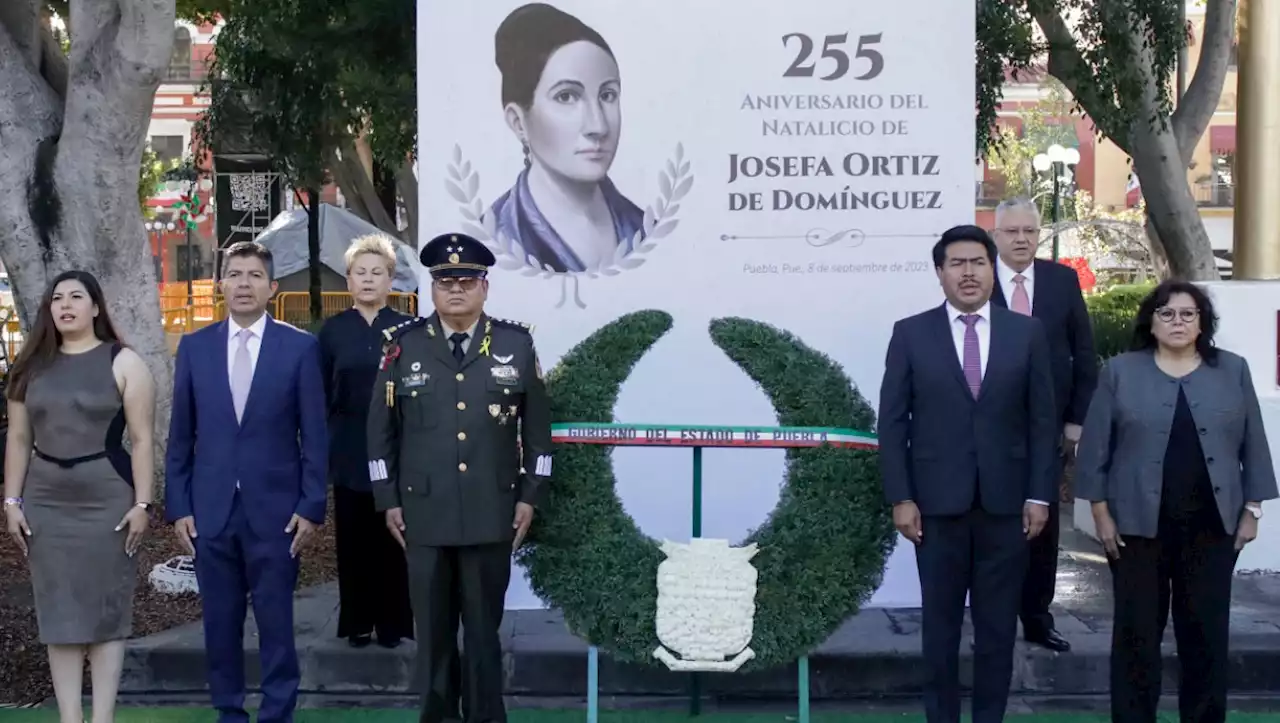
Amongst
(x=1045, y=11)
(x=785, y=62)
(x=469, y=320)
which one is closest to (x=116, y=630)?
(x=469, y=320)

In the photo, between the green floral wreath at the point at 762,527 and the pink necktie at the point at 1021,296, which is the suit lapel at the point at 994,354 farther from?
the pink necktie at the point at 1021,296

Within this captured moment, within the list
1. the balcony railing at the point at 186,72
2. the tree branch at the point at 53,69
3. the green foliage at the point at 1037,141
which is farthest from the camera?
the balcony railing at the point at 186,72

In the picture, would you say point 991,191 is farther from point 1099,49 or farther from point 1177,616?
point 1177,616

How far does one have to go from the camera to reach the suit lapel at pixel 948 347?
4.61 metres

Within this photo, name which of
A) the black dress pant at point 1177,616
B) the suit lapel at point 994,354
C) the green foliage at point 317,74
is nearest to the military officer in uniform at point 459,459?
the suit lapel at point 994,354

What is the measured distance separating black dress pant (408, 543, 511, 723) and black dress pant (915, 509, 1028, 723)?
4.81 feet

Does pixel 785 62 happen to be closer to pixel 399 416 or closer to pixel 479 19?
pixel 479 19

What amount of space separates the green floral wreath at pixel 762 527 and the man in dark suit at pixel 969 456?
0.23m

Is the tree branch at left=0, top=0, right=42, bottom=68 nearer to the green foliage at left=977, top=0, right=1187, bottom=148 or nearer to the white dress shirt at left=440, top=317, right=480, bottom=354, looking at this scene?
the white dress shirt at left=440, top=317, right=480, bottom=354

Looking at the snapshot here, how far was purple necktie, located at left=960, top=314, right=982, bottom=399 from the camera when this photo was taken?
4.63 meters

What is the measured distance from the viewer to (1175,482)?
15.1 feet

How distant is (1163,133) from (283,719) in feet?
31.8

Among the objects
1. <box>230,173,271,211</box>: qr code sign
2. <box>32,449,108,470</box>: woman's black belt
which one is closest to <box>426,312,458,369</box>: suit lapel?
<box>32,449,108,470</box>: woman's black belt

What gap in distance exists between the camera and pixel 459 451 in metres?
4.63
